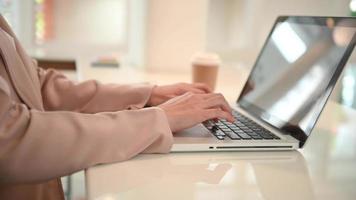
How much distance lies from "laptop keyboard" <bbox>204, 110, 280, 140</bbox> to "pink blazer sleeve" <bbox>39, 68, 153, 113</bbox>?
220mm

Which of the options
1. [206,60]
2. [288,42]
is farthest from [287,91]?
[206,60]

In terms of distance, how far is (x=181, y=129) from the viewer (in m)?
0.77

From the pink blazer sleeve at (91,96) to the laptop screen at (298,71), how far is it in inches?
11.2

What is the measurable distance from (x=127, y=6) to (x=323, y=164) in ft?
5.22

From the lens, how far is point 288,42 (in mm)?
1060

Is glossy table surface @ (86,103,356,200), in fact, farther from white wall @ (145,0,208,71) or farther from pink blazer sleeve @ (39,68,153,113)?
white wall @ (145,0,208,71)

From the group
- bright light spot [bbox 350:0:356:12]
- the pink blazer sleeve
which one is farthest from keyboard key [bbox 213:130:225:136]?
bright light spot [bbox 350:0:356:12]

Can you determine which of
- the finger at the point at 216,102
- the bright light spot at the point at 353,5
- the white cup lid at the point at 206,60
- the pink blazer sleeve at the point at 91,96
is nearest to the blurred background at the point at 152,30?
the bright light spot at the point at 353,5

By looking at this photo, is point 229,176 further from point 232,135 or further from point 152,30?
point 152,30

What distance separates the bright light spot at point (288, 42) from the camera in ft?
3.30

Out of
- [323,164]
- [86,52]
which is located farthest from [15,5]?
[323,164]

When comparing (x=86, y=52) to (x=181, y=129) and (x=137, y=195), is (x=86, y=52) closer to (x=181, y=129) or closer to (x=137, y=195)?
(x=181, y=129)

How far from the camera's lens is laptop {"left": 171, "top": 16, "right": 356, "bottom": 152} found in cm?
79

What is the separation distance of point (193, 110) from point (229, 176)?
0.57 feet
